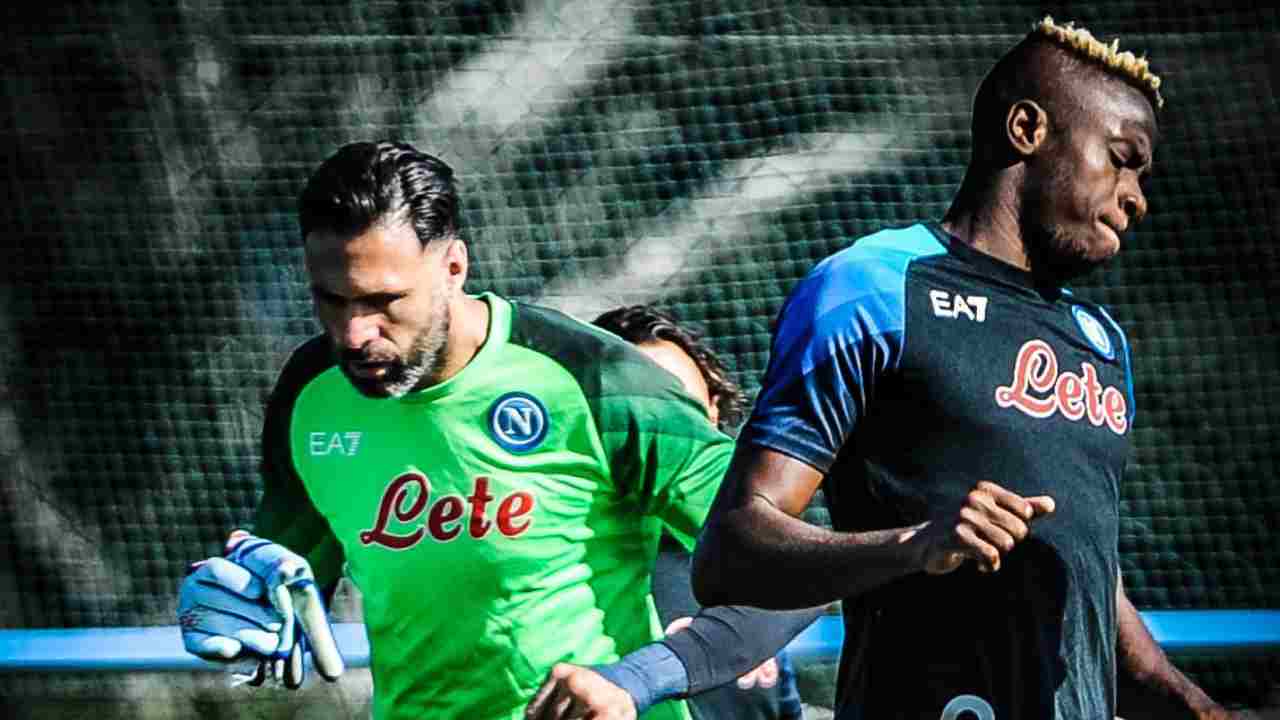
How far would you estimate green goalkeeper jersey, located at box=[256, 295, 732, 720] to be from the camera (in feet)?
9.89

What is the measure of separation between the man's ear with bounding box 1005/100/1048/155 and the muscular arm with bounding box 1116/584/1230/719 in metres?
0.57

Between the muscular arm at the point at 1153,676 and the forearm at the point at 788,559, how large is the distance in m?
0.56

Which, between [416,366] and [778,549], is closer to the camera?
[778,549]

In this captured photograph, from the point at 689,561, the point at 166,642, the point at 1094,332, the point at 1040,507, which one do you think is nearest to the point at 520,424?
the point at 689,561

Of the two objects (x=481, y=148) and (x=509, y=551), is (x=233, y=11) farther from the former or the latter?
(x=509, y=551)

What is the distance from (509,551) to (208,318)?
327 centimetres

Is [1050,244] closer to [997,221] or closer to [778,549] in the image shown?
[997,221]

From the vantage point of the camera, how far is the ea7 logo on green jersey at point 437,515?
3.05 m

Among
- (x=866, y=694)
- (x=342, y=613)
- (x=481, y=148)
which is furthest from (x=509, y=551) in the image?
(x=481, y=148)

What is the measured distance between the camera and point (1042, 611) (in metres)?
2.31

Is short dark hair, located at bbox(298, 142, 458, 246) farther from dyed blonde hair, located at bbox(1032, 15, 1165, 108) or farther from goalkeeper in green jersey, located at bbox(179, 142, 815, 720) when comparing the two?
dyed blonde hair, located at bbox(1032, 15, 1165, 108)

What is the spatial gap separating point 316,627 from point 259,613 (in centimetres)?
9

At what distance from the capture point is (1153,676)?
8.73ft

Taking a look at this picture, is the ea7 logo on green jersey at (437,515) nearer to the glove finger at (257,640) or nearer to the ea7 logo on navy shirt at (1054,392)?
the glove finger at (257,640)
